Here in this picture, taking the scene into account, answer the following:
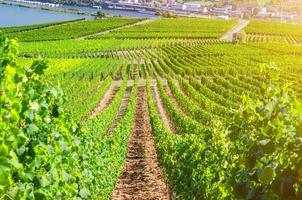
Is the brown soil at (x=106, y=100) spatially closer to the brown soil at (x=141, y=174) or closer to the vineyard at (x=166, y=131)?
the vineyard at (x=166, y=131)

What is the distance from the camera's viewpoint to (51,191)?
6.51 m

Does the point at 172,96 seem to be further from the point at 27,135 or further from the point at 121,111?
the point at 27,135

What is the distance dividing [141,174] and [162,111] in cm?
1666

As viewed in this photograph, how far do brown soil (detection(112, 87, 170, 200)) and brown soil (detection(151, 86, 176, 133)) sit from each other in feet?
5.27

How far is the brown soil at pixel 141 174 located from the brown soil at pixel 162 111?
5.27 ft

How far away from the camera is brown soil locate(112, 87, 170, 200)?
17656 mm

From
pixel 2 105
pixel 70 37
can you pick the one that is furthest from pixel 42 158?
pixel 70 37

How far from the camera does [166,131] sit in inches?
957

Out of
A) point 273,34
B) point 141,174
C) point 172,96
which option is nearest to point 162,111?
point 172,96

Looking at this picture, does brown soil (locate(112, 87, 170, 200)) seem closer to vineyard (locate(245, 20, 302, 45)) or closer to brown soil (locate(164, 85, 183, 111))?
brown soil (locate(164, 85, 183, 111))

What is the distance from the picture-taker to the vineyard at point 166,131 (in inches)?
204

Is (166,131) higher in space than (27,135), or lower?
lower

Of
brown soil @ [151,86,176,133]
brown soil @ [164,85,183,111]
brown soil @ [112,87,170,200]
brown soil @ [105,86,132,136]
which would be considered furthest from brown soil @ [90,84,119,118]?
brown soil @ [112,87,170,200]

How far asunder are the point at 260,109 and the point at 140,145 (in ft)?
69.3
